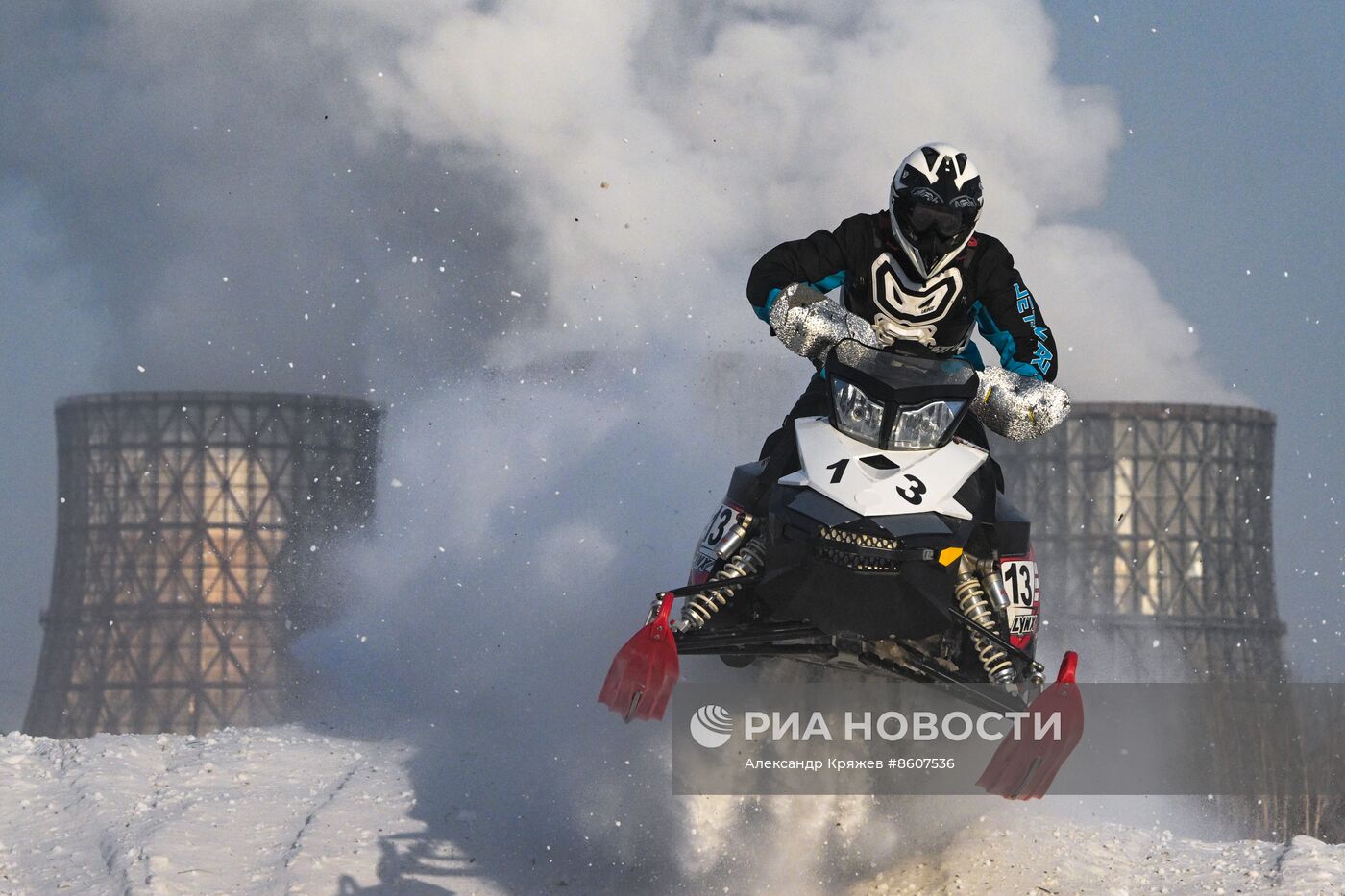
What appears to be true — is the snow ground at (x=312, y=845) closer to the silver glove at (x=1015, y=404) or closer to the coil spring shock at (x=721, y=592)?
the coil spring shock at (x=721, y=592)

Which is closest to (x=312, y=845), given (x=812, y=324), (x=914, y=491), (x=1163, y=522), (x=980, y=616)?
(x=980, y=616)

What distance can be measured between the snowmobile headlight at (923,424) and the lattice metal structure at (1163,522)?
30.6 metres

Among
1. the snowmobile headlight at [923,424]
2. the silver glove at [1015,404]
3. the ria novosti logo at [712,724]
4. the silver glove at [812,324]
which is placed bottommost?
the ria novosti logo at [712,724]

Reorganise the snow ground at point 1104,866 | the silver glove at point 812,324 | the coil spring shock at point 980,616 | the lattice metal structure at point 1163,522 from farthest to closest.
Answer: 1. the lattice metal structure at point 1163,522
2. the snow ground at point 1104,866
3. the silver glove at point 812,324
4. the coil spring shock at point 980,616

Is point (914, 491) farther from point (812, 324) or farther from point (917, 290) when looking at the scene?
point (917, 290)

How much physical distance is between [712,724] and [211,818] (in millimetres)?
4403

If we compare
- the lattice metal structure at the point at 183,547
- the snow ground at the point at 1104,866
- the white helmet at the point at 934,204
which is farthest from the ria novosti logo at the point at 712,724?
the lattice metal structure at the point at 183,547

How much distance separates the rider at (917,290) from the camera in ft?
22.0

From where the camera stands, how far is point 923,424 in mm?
6309

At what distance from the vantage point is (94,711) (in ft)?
136

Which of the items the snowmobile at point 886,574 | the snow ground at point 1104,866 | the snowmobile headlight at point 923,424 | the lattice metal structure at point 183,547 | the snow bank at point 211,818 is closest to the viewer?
the snowmobile at point 886,574

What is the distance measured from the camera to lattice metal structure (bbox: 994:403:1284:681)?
36844 mm

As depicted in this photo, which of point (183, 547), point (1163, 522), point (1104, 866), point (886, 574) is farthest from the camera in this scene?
point (183, 547)

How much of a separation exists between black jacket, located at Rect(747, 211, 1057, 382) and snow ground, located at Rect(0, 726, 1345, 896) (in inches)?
136
